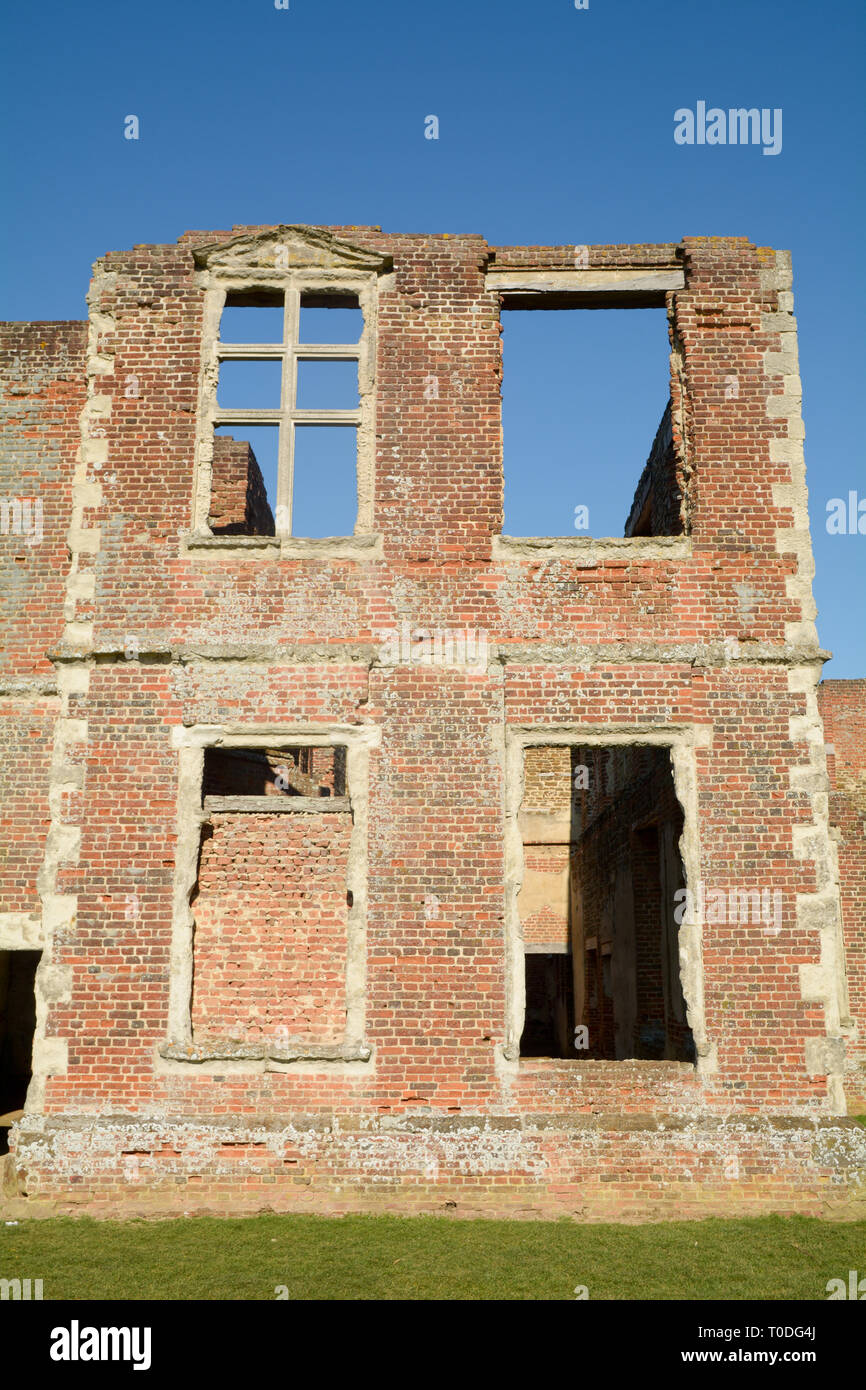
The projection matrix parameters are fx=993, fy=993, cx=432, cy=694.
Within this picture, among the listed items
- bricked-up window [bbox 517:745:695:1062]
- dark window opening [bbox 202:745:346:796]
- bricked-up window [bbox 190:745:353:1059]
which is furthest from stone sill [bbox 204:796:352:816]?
bricked-up window [bbox 517:745:695:1062]

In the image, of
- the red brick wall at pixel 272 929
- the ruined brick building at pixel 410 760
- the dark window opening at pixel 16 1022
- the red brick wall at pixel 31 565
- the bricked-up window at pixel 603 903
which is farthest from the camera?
the dark window opening at pixel 16 1022

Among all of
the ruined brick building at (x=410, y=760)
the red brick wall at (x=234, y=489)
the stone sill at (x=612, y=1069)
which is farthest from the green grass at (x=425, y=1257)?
the red brick wall at (x=234, y=489)

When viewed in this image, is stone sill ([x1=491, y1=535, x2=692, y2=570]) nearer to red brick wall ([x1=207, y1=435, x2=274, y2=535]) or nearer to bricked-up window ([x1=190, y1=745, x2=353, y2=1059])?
bricked-up window ([x1=190, y1=745, x2=353, y2=1059])

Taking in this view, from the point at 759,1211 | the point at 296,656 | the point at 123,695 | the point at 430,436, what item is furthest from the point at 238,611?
the point at 759,1211

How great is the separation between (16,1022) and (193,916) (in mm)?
7734

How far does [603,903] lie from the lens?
46.1 ft

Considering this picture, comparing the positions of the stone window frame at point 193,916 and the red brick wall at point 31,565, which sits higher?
the red brick wall at point 31,565

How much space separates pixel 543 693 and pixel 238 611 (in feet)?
9.37

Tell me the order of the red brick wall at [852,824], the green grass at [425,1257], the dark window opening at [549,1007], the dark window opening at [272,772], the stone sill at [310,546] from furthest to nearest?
the dark window opening at [549,1007] → the red brick wall at [852,824] → the dark window opening at [272,772] → the stone sill at [310,546] → the green grass at [425,1257]

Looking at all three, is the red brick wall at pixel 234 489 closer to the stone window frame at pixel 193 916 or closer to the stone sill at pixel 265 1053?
the stone window frame at pixel 193 916

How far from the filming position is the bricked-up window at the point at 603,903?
11.1 m

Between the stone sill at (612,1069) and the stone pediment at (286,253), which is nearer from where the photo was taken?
the stone sill at (612,1069)

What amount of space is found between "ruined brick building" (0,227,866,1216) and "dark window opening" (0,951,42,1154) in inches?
250

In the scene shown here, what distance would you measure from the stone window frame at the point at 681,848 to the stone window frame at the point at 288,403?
2306 mm
